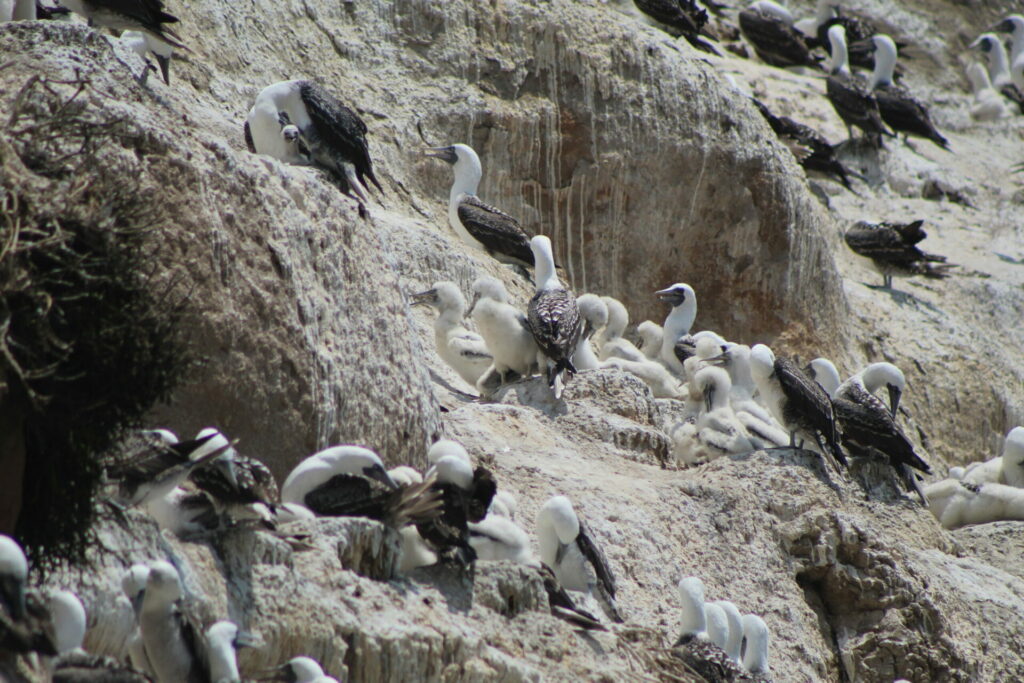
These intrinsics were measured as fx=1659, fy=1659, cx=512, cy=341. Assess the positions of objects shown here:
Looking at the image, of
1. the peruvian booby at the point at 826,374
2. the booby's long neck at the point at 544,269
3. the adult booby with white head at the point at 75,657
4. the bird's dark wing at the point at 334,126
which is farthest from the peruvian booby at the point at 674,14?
the adult booby with white head at the point at 75,657

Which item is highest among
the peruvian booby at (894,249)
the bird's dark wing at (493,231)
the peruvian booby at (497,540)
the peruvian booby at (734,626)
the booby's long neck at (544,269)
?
the peruvian booby at (497,540)

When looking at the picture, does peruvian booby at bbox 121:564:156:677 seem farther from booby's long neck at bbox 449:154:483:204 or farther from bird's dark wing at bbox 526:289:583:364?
booby's long neck at bbox 449:154:483:204

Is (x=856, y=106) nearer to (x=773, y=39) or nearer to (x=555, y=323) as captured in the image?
(x=773, y=39)

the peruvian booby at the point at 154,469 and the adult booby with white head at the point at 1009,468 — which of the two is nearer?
the peruvian booby at the point at 154,469

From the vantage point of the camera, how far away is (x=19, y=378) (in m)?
5.60

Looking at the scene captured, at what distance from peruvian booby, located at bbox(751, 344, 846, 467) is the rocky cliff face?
405 millimetres

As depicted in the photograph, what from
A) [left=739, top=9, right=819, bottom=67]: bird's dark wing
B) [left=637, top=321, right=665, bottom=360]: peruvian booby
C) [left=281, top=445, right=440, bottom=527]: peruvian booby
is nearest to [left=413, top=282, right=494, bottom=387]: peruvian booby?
[left=637, top=321, right=665, bottom=360]: peruvian booby

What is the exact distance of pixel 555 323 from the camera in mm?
12945

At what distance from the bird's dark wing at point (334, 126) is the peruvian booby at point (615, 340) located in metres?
Answer: 5.64

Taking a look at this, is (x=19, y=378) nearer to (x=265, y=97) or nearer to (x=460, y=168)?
(x=265, y=97)

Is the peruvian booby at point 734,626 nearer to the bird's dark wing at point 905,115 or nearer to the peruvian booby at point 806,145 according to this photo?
the peruvian booby at point 806,145

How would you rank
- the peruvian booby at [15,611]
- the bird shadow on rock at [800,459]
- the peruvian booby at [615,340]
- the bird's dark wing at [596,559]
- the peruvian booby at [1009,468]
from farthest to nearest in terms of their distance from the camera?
the peruvian booby at [615,340], the peruvian booby at [1009,468], the bird shadow on rock at [800,459], the bird's dark wing at [596,559], the peruvian booby at [15,611]

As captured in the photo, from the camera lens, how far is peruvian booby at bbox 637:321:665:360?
56.2 feet

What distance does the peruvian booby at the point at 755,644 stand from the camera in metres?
9.55
